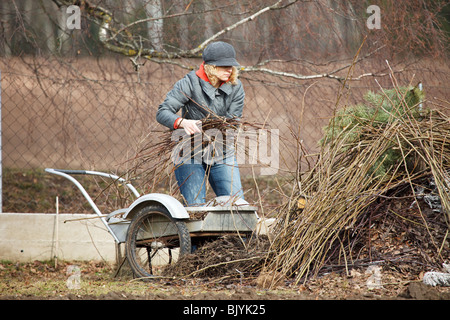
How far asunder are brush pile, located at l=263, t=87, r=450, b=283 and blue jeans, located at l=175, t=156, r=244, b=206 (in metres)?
0.48

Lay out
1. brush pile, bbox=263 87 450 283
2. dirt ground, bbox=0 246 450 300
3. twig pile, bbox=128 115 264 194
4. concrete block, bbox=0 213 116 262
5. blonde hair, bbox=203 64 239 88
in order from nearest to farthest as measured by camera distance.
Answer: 1. dirt ground, bbox=0 246 450 300
2. brush pile, bbox=263 87 450 283
3. twig pile, bbox=128 115 264 194
4. blonde hair, bbox=203 64 239 88
5. concrete block, bbox=0 213 116 262

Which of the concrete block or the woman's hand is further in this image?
the concrete block

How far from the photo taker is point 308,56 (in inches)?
245

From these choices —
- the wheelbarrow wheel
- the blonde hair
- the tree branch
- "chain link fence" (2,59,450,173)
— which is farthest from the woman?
the tree branch

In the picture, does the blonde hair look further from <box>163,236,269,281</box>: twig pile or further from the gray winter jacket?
<box>163,236,269,281</box>: twig pile

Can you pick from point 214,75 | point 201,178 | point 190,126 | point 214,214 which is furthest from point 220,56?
point 214,214

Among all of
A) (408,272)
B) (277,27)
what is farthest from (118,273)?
(277,27)

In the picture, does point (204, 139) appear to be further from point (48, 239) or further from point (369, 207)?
point (48, 239)

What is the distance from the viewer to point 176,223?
3373 mm

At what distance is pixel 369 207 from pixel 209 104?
4.08 feet

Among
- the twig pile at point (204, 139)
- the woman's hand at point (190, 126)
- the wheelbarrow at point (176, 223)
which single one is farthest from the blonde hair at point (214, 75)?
the wheelbarrow at point (176, 223)

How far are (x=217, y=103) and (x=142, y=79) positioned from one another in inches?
96.5

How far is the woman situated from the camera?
369cm

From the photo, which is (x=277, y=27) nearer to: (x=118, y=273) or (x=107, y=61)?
(x=107, y=61)
